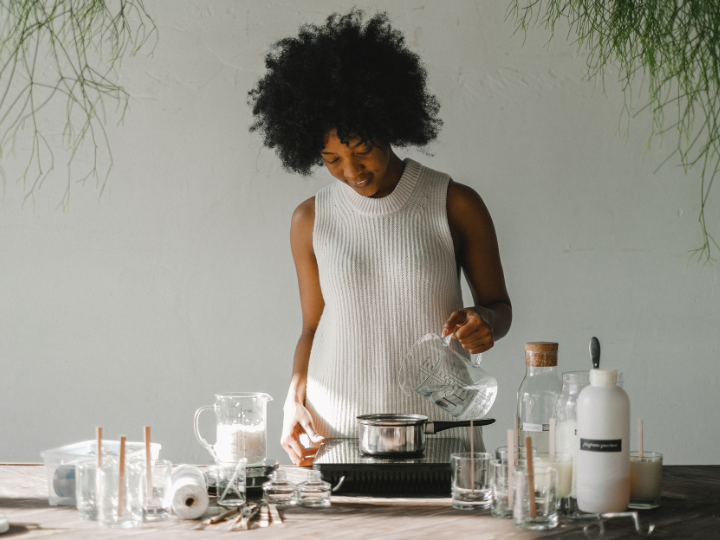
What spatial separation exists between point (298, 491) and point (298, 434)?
47 cm

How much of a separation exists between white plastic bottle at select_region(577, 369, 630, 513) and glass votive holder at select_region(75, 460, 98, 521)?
30.2 inches

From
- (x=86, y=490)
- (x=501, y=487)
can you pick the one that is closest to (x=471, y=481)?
(x=501, y=487)

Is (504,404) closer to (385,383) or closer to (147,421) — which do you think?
(385,383)

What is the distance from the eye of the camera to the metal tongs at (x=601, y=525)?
106 centimetres

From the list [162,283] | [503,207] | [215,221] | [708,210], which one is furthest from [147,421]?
[708,210]

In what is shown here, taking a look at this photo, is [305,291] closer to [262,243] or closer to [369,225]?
[369,225]

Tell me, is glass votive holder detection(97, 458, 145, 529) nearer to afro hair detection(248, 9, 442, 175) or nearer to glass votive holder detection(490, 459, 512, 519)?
glass votive holder detection(490, 459, 512, 519)

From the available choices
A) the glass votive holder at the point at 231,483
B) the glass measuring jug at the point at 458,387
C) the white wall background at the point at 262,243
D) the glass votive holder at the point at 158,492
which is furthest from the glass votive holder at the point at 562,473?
the white wall background at the point at 262,243

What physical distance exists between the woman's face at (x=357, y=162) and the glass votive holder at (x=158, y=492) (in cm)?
79

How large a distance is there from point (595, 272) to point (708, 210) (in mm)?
482

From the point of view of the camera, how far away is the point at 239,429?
1.29 m

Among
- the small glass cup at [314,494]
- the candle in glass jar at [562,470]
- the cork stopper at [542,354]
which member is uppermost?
the cork stopper at [542,354]

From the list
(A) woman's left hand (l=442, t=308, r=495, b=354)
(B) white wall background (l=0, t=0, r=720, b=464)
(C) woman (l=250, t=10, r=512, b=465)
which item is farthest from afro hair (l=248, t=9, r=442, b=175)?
(B) white wall background (l=0, t=0, r=720, b=464)

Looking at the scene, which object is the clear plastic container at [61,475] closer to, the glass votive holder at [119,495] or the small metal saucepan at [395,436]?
the glass votive holder at [119,495]
